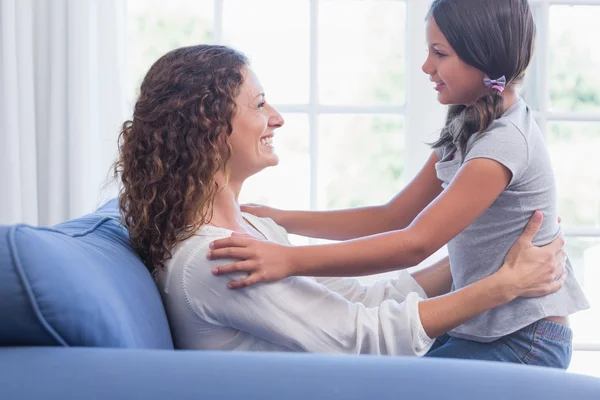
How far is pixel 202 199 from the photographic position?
4.75 feet

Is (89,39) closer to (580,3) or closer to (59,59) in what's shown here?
(59,59)

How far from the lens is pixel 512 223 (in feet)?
5.34

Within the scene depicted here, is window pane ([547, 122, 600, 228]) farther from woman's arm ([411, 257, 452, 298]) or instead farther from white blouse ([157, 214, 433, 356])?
white blouse ([157, 214, 433, 356])

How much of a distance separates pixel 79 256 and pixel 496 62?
1.02 m

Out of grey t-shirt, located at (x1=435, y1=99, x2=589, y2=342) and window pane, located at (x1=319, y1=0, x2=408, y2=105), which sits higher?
window pane, located at (x1=319, y1=0, x2=408, y2=105)

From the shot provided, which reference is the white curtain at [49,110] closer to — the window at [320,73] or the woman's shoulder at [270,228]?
the window at [320,73]

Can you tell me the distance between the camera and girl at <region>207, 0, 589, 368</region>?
1481 mm

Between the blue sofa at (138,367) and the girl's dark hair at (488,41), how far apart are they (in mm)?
950

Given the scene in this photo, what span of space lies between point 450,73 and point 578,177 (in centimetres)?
163

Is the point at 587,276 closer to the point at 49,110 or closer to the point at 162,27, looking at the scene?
the point at 162,27

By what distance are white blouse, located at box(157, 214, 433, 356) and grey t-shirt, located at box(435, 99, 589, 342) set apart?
28 cm

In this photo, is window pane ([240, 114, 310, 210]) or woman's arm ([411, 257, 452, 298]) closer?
woman's arm ([411, 257, 452, 298])

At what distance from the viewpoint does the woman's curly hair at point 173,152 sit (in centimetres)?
141

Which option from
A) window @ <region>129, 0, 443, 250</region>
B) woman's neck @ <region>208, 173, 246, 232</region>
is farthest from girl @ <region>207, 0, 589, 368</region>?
window @ <region>129, 0, 443, 250</region>
